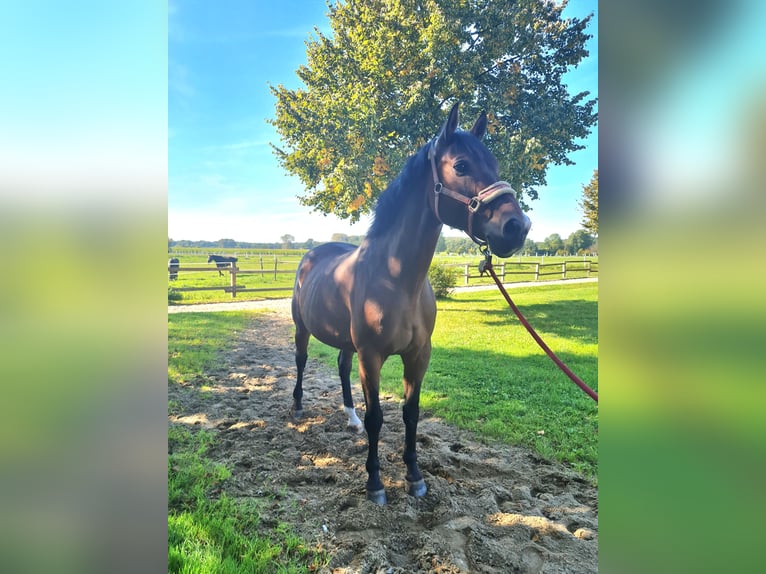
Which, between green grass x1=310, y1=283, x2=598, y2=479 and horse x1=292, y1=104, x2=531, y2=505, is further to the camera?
green grass x1=310, y1=283, x2=598, y2=479

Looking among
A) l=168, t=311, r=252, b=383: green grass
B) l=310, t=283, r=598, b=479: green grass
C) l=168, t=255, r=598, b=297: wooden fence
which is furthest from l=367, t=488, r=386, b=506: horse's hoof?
l=168, t=311, r=252, b=383: green grass

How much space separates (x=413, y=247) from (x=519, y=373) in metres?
2.97

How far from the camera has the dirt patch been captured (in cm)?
187

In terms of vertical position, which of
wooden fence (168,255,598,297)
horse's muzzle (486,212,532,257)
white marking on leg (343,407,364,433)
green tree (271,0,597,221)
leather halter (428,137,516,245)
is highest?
green tree (271,0,597,221)

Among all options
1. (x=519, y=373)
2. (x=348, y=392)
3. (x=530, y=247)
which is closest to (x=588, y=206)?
(x=530, y=247)

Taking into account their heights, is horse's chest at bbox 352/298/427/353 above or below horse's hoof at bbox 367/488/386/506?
above

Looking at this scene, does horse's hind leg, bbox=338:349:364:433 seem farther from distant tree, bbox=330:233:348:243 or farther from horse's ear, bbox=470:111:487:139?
horse's ear, bbox=470:111:487:139

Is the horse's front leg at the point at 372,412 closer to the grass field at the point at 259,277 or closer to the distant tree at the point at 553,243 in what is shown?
the distant tree at the point at 553,243

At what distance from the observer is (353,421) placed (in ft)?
11.0

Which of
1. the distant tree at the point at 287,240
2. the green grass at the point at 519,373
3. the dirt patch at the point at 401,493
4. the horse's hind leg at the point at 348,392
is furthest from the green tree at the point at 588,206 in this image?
the distant tree at the point at 287,240

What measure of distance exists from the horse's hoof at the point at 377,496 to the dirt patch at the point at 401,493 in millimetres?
48

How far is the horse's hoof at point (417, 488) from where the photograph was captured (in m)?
2.38
